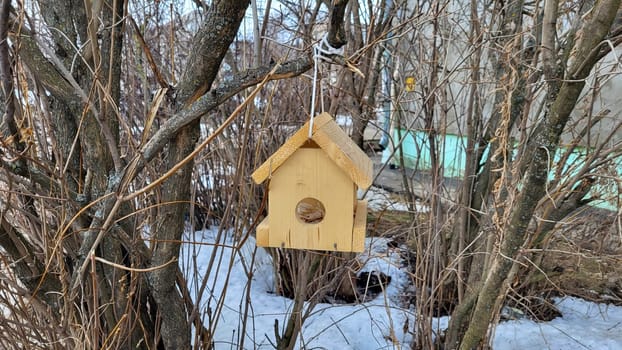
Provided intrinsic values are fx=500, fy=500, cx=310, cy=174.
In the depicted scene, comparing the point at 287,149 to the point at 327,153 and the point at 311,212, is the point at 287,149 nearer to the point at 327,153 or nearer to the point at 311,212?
the point at 327,153

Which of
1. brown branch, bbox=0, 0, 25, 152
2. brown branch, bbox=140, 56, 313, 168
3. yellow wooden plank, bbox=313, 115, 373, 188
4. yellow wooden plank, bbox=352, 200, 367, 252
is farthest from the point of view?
yellow wooden plank, bbox=352, 200, 367, 252

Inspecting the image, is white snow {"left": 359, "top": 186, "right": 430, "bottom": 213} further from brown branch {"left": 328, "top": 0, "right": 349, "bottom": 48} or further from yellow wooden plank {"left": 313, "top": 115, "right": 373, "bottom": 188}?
brown branch {"left": 328, "top": 0, "right": 349, "bottom": 48}

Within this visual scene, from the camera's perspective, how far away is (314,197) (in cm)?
166

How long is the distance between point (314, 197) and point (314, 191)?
0.02 meters

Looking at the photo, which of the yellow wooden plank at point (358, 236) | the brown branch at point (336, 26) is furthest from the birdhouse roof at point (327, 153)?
the brown branch at point (336, 26)

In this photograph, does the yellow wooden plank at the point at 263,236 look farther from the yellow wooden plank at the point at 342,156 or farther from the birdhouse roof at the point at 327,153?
the yellow wooden plank at the point at 342,156

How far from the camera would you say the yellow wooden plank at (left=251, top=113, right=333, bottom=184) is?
60.7 inches

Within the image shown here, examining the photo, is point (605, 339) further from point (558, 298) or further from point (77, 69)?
point (77, 69)

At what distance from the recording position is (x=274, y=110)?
405 cm

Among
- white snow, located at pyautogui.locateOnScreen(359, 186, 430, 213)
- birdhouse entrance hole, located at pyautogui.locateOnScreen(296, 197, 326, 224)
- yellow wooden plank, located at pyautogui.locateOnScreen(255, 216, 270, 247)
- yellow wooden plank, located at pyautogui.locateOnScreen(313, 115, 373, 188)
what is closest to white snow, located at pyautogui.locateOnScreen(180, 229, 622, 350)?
white snow, located at pyautogui.locateOnScreen(359, 186, 430, 213)

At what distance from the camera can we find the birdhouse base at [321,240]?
5.37ft

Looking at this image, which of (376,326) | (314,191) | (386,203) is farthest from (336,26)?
(386,203)

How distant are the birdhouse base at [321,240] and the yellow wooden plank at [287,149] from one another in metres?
0.18

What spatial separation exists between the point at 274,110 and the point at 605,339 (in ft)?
9.41
